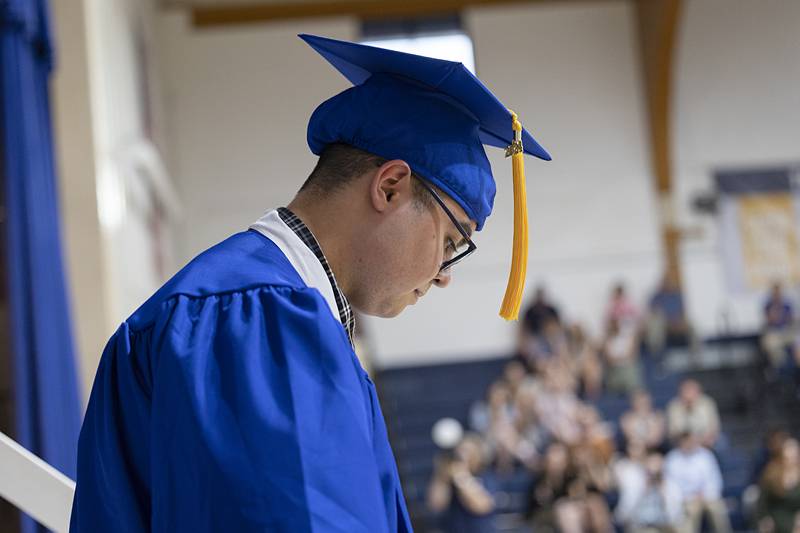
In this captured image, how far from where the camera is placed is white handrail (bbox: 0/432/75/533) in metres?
1.64

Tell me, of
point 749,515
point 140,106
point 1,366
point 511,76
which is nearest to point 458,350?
point 511,76

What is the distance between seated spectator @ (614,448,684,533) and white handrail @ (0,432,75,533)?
9.17 meters

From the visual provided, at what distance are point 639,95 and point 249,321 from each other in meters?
14.8

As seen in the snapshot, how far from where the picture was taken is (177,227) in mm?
13875

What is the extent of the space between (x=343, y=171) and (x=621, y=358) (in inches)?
501

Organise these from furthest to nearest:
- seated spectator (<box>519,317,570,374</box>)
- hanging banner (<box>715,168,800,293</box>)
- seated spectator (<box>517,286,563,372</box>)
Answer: hanging banner (<box>715,168,800,293</box>)
seated spectator (<box>517,286,563,372</box>)
seated spectator (<box>519,317,570,374</box>)

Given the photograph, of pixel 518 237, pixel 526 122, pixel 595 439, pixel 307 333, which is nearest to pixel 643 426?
pixel 595 439

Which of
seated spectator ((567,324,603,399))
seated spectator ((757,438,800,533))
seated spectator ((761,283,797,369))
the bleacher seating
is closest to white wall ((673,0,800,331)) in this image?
seated spectator ((761,283,797,369))

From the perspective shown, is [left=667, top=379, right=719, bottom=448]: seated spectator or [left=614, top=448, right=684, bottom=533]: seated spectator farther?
[left=667, top=379, right=719, bottom=448]: seated spectator

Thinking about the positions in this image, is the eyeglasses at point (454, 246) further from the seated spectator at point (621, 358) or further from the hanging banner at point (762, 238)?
the hanging banner at point (762, 238)

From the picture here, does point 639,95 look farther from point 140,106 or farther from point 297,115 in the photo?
point 140,106

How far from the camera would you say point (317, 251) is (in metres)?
1.34

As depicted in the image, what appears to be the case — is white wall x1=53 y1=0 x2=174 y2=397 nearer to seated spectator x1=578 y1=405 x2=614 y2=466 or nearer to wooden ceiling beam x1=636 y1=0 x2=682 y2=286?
seated spectator x1=578 y1=405 x2=614 y2=466

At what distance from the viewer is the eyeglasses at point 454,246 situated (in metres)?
1.38
